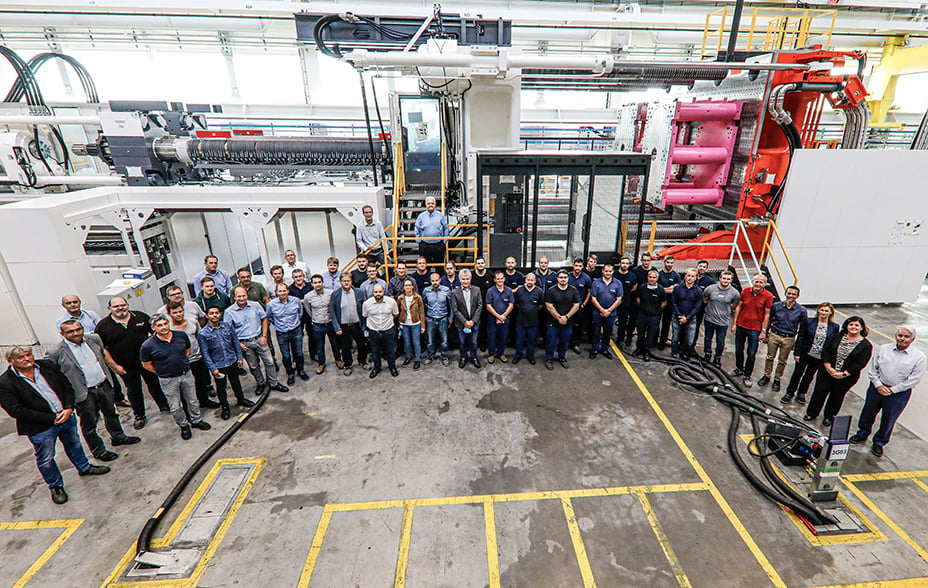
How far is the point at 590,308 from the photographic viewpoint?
7.71m

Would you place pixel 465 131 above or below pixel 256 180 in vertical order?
above

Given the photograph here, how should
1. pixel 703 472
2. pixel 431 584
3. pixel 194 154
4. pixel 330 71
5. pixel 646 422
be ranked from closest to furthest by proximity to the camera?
pixel 431 584 < pixel 703 472 < pixel 646 422 < pixel 194 154 < pixel 330 71

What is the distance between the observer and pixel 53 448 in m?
4.61

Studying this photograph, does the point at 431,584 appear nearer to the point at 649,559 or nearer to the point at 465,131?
the point at 649,559

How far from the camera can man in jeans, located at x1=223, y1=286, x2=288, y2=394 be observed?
607cm

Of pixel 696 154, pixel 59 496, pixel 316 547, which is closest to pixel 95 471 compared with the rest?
pixel 59 496

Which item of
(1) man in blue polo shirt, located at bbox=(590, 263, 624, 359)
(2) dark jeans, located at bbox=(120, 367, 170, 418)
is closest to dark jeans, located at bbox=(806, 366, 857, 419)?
(1) man in blue polo shirt, located at bbox=(590, 263, 624, 359)

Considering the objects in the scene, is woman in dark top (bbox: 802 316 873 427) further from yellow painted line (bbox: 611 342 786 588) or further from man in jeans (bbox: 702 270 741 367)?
yellow painted line (bbox: 611 342 786 588)

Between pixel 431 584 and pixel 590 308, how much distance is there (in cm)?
527

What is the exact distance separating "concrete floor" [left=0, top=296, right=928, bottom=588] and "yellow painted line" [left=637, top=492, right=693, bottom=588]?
0.04ft

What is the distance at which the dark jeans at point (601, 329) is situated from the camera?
7.50 meters

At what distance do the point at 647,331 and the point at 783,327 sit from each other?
1.96 meters

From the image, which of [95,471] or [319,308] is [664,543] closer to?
[319,308]

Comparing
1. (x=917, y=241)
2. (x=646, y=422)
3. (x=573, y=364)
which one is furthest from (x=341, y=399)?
(x=917, y=241)
